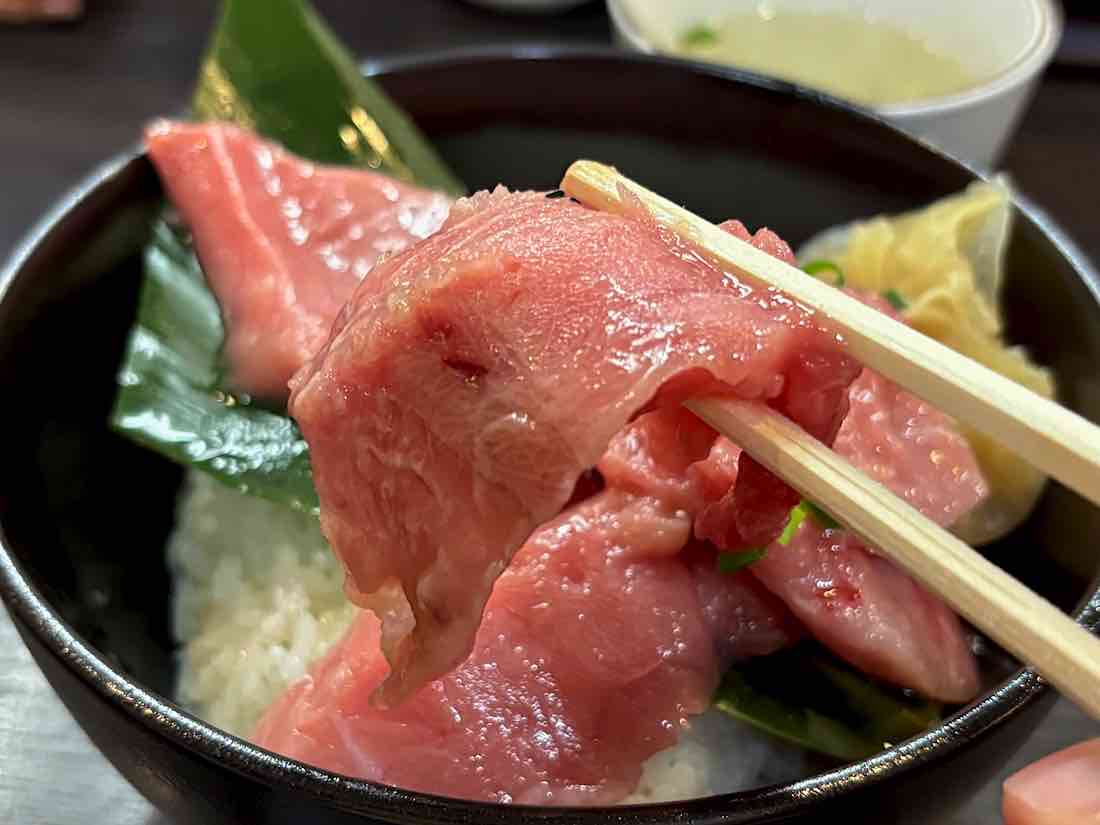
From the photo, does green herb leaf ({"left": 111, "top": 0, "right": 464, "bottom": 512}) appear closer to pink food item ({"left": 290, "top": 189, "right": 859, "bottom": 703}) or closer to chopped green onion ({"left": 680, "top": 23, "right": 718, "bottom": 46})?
pink food item ({"left": 290, "top": 189, "right": 859, "bottom": 703})

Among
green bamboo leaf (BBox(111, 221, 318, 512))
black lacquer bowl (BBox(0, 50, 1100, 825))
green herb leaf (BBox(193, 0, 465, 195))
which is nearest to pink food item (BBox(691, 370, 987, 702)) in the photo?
black lacquer bowl (BBox(0, 50, 1100, 825))

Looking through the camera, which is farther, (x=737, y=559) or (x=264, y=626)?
(x=264, y=626)

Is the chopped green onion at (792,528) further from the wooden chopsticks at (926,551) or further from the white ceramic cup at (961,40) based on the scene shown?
the white ceramic cup at (961,40)

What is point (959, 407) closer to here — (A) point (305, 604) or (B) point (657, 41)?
(A) point (305, 604)

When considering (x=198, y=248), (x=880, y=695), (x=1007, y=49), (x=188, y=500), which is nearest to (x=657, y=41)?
(x=1007, y=49)

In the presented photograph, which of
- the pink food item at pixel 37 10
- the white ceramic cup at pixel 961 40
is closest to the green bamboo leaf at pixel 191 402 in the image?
the white ceramic cup at pixel 961 40

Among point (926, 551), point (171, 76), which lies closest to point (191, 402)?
point (926, 551)

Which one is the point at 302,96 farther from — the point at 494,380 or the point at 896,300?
the point at 494,380
